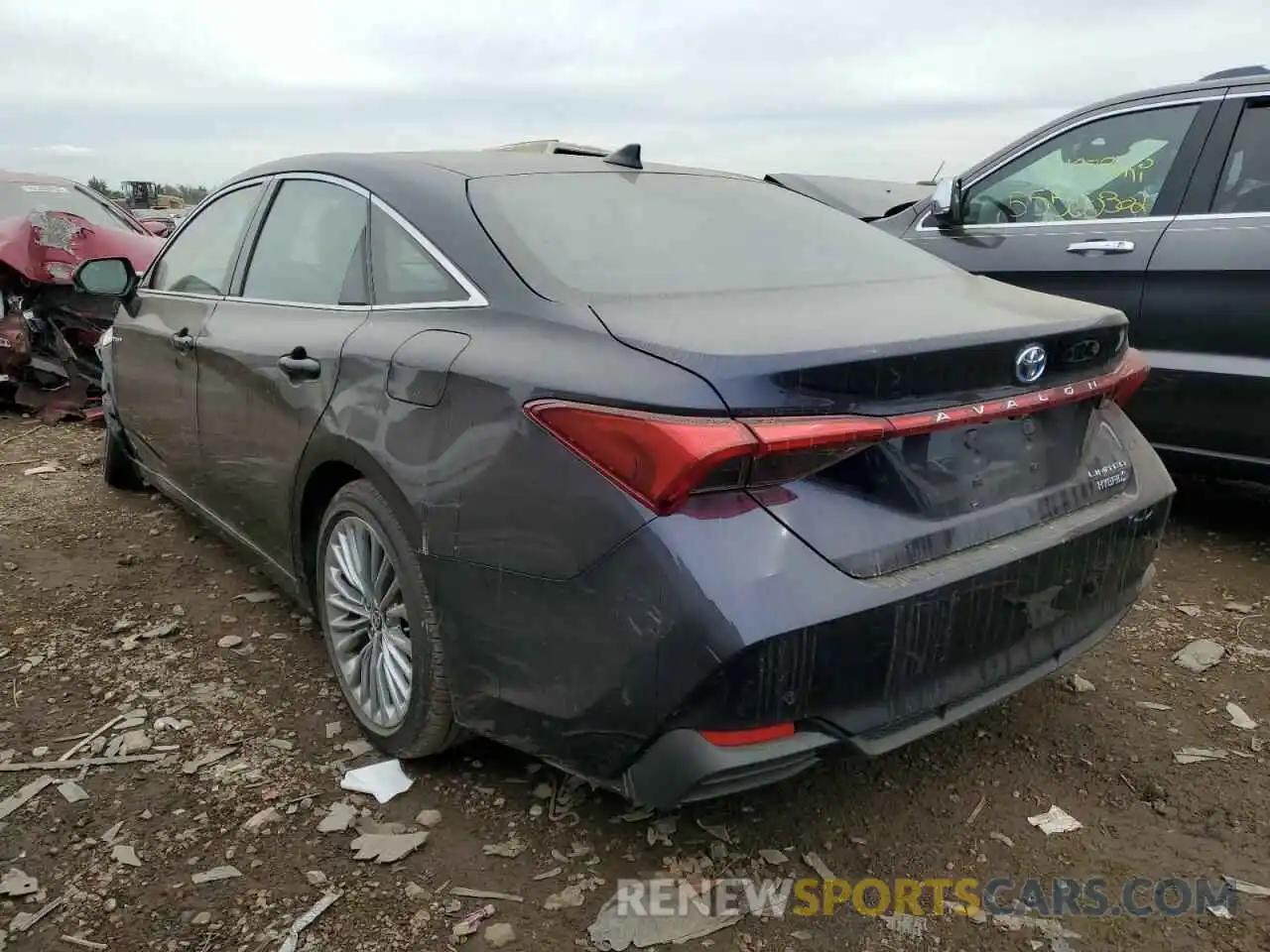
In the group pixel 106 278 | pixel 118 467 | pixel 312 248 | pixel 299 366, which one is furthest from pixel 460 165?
pixel 118 467

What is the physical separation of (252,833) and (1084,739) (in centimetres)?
208

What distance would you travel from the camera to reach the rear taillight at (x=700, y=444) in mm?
1706

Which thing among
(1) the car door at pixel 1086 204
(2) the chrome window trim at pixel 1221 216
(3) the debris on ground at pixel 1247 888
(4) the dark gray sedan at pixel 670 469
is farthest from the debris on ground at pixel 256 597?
(2) the chrome window trim at pixel 1221 216

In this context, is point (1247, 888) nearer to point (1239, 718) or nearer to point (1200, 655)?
point (1239, 718)

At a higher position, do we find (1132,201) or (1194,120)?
(1194,120)

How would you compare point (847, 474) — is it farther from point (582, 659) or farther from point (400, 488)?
point (400, 488)

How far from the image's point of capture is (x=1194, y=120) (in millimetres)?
3898

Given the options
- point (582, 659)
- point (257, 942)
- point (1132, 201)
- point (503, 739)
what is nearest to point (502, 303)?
point (582, 659)

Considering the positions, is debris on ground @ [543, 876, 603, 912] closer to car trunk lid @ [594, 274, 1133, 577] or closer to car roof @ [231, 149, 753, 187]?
car trunk lid @ [594, 274, 1133, 577]

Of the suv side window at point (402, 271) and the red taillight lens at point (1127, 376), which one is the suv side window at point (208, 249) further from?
the red taillight lens at point (1127, 376)

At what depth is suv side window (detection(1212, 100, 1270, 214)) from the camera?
367 cm

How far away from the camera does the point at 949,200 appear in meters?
4.46

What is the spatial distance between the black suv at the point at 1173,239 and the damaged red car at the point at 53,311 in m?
5.23

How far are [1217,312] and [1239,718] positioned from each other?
161 cm
